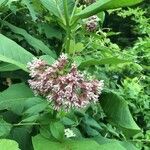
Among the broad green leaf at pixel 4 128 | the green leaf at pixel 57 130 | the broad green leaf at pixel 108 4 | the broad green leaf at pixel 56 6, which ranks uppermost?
the broad green leaf at pixel 56 6

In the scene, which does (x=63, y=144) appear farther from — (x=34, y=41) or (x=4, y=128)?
(x=34, y=41)

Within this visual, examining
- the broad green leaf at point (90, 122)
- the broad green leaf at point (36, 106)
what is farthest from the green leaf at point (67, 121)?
the broad green leaf at point (90, 122)

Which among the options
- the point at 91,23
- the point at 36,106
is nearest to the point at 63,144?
the point at 36,106

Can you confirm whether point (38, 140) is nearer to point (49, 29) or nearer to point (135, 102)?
point (49, 29)

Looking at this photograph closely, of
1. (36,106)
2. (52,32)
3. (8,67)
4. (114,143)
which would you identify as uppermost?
(52,32)

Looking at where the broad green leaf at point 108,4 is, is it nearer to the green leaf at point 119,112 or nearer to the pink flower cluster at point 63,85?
the pink flower cluster at point 63,85

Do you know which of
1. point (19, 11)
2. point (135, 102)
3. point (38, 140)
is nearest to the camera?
point (38, 140)

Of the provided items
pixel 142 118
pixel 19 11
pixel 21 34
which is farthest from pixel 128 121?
pixel 142 118
